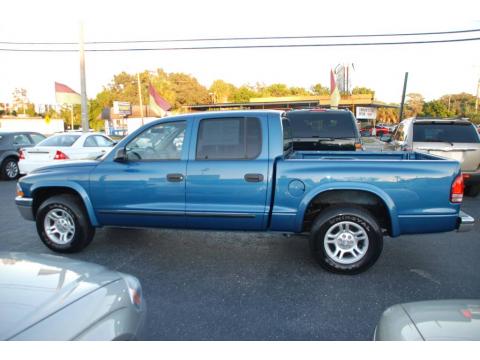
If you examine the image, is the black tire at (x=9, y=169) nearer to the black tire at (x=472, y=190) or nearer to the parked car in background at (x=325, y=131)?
the parked car in background at (x=325, y=131)

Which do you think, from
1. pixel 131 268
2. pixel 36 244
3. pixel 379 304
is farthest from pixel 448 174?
pixel 36 244

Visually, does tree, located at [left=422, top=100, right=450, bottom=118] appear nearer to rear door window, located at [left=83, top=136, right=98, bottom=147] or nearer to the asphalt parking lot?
rear door window, located at [left=83, top=136, right=98, bottom=147]

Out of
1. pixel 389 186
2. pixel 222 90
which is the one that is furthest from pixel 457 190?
pixel 222 90

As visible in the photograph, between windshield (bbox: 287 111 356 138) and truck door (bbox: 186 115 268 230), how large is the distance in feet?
11.7

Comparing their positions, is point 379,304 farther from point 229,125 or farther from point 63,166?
point 63,166

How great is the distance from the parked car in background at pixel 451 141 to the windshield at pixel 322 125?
1624 mm

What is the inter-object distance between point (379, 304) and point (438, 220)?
1.19 meters

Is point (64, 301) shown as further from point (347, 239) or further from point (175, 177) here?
point (347, 239)

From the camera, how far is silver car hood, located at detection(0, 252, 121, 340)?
1.63 m

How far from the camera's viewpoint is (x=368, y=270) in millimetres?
4000

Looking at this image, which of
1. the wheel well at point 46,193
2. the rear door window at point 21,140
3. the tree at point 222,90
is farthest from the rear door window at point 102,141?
the tree at point 222,90

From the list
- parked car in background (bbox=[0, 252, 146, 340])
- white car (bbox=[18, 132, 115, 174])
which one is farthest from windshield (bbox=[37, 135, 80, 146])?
parked car in background (bbox=[0, 252, 146, 340])

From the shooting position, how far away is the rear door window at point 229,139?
3957mm

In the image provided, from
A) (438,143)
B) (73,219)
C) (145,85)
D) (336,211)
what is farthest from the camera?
(145,85)
